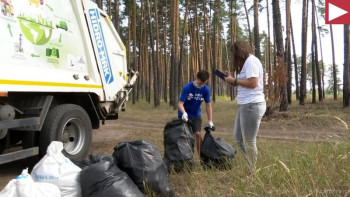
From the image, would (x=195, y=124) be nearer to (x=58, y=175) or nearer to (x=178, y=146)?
(x=178, y=146)

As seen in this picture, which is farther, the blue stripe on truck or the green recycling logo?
the blue stripe on truck

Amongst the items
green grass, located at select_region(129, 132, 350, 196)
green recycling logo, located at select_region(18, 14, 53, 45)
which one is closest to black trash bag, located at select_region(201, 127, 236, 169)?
green grass, located at select_region(129, 132, 350, 196)

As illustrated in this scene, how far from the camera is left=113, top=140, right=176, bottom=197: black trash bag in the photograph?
3.25 meters

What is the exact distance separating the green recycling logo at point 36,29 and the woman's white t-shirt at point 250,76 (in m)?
2.88

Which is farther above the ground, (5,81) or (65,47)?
(65,47)

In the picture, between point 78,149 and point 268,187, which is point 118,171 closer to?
point 268,187

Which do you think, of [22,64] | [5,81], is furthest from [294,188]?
[22,64]

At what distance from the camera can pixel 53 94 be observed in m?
4.86

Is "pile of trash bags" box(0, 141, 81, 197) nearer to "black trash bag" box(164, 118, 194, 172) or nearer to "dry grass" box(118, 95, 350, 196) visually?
"dry grass" box(118, 95, 350, 196)

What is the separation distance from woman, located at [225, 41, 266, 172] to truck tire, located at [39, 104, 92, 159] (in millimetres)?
2569

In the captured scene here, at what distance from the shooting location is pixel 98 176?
114 inches

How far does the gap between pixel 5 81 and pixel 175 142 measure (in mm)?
2257

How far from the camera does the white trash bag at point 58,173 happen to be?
2.87 metres

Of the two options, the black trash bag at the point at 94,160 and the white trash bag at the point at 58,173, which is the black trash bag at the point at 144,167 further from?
the white trash bag at the point at 58,173
